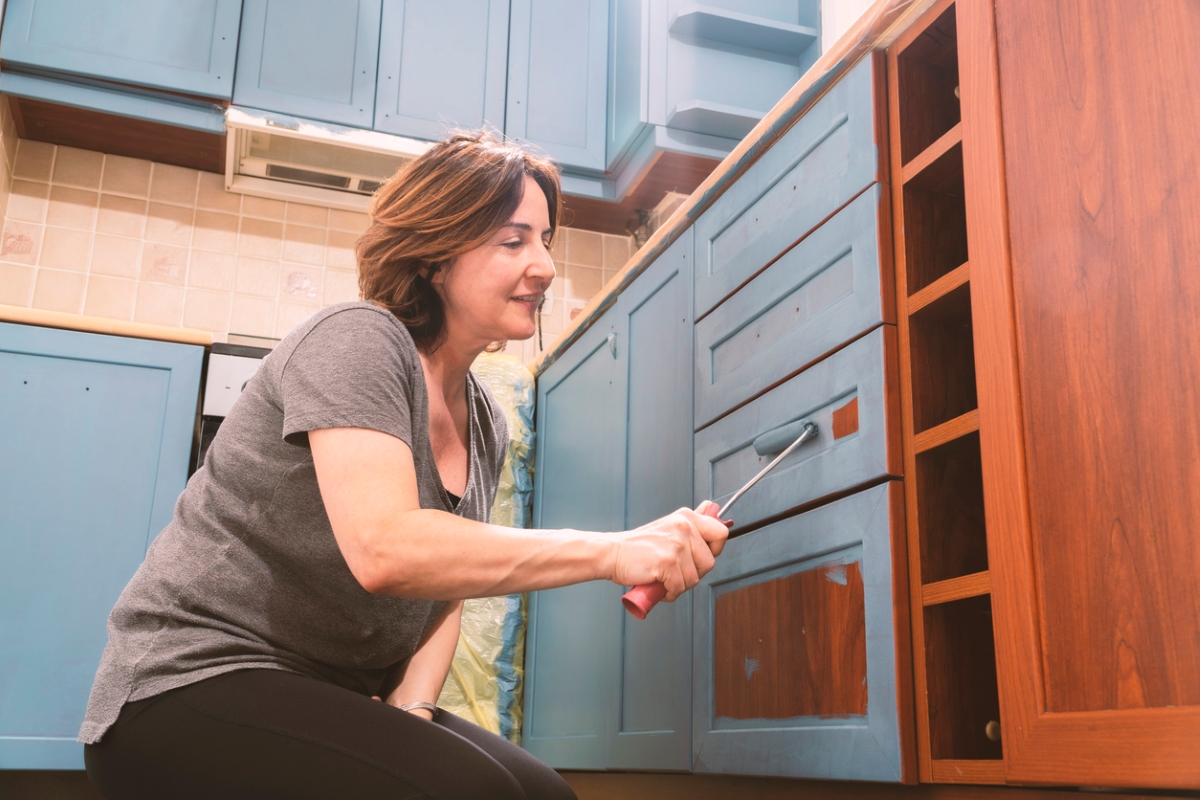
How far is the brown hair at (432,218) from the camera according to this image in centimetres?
114

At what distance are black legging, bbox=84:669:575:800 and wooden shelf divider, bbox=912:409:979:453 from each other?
0.51 metres

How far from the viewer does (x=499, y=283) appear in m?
1.15

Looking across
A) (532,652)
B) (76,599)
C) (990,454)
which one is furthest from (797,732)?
(76,599)

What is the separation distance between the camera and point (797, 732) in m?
1.13

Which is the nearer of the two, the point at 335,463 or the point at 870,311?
the point at 335,463

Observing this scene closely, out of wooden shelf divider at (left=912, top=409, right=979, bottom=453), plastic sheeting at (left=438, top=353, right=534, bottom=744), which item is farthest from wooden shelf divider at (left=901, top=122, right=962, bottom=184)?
plastic sheeting at (left=438, top=353, right=534, bottom=744)

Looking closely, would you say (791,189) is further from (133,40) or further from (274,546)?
(133,40)

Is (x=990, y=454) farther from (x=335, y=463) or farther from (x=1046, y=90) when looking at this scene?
(x=335, y=463)

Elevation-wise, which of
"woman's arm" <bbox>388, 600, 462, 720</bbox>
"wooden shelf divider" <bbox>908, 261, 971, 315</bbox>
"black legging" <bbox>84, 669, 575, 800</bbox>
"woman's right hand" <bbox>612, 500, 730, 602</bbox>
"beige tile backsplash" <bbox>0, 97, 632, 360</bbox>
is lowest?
"black legging" <bbox>84, 669, 575, 800</bbox>

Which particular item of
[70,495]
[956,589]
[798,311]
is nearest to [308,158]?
[70,495]

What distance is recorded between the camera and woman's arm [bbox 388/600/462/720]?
115cm

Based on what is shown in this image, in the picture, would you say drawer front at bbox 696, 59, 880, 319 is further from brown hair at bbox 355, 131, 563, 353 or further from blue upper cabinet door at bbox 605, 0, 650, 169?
blue upper cabinet door at bbox 605, 0, 650, 169

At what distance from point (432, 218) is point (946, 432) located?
592 mm

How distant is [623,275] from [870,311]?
85cm
